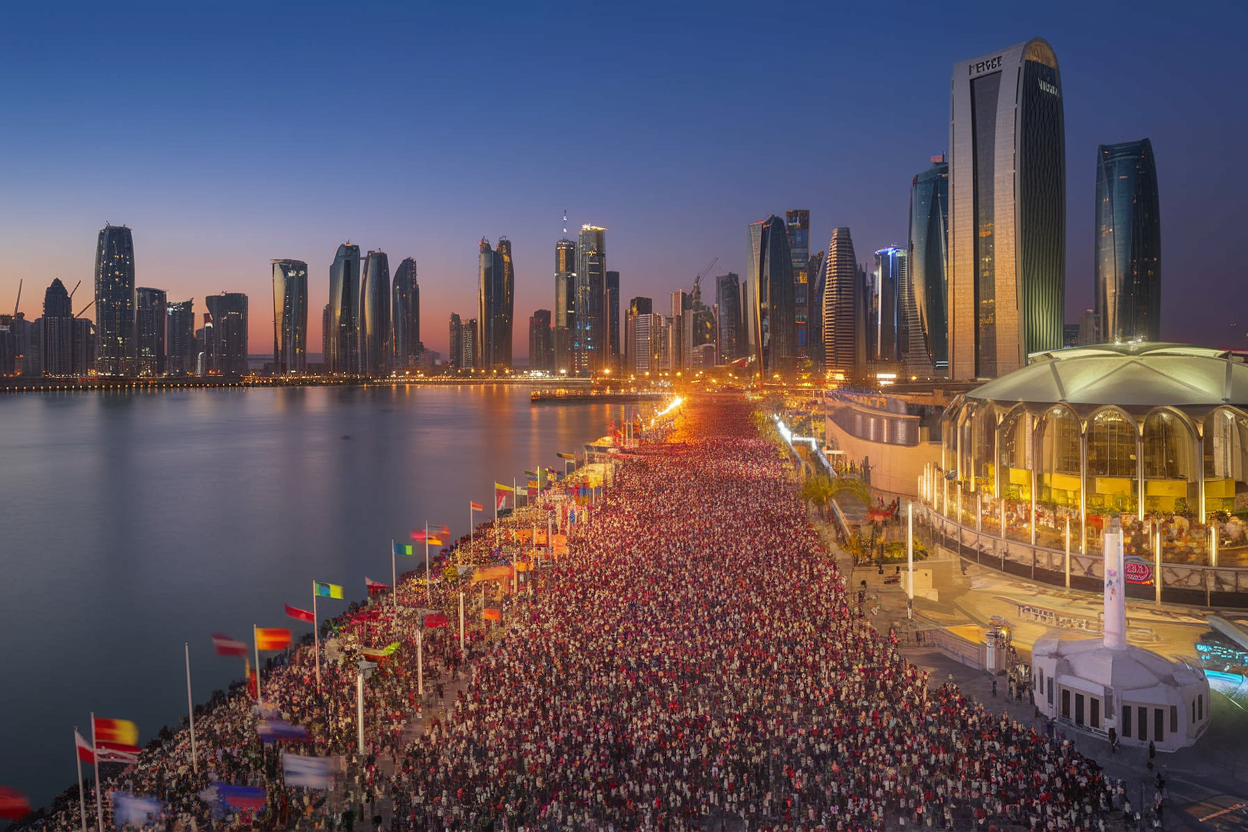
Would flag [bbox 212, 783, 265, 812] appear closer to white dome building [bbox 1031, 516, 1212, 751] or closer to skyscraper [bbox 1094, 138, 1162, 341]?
white dome building [bbox 1031, 516, 1212, 751]

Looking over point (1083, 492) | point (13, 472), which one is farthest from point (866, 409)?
point (13, 472)

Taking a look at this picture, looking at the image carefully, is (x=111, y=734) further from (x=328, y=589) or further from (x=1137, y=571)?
(x=1137, y=571)

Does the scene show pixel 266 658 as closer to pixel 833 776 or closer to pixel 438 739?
pixel 438 739

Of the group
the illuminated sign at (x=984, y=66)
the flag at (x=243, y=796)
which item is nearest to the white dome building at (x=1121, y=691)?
the flag at (x=243, y=796)

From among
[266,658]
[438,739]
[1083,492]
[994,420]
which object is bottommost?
[266,658]

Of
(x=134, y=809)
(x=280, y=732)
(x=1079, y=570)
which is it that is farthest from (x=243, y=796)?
(x=1079, y=570)
